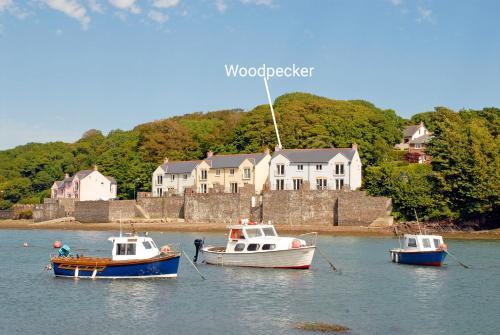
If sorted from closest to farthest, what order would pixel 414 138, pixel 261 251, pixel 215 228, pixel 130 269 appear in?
pixel 130 269 < pixel 261 251 < pixel 215 228 < pixel 414 138

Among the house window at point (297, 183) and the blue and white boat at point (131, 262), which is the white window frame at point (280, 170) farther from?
the blue and white boat at point (131, 262)

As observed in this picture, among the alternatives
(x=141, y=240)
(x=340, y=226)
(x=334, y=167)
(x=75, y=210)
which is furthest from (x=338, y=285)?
(x=75, y=210)

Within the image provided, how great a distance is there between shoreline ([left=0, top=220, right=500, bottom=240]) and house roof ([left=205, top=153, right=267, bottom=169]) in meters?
9.36

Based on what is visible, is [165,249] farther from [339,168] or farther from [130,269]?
[339,168]

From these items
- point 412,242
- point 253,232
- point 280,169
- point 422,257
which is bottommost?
point 422,257

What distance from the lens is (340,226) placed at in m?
67.8

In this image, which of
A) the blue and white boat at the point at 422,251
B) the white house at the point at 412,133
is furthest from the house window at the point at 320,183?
the white house at the point at 412,133

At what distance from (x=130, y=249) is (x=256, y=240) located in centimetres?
799

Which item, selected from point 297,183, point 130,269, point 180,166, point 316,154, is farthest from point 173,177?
point 130,269

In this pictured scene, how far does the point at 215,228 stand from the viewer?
72.4 meters

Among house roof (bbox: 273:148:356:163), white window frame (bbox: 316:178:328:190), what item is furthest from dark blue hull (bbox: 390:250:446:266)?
white window frame (bbox: 316:178:328:190)

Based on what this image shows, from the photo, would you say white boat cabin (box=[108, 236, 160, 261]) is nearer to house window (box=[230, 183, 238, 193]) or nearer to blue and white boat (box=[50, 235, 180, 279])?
blue and white boat (box=[50, 235, 180, 279])

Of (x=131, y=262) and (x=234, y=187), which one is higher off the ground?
(x=234, y=187)

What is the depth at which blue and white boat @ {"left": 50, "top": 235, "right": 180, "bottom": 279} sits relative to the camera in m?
32.6
